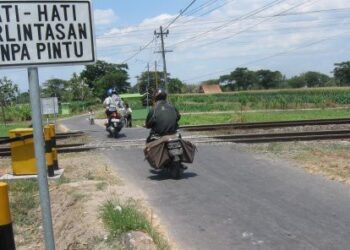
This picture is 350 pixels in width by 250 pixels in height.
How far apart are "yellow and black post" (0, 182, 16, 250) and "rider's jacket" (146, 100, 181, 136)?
6.60 metres

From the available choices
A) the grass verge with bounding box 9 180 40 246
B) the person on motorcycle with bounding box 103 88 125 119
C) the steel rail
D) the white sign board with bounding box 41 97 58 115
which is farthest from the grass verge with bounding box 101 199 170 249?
the white sign board with bounding box 41 97 58 115

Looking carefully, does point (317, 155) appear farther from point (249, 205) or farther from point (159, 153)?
point (249, 205)

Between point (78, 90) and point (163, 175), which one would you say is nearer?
point (163, 175)

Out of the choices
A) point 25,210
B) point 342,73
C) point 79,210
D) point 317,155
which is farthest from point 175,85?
point 79,210

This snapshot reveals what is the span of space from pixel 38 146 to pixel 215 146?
12.2m

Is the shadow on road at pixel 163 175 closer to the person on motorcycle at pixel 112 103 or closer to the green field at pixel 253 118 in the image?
the person on motorcycle at pixel 112 103

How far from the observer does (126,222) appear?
237 inches

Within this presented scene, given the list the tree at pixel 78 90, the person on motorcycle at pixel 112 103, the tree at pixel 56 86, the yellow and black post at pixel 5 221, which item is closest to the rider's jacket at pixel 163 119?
the yellow and black post at pixel 5 221

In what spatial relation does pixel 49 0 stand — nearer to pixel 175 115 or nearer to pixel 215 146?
pixel 175 115

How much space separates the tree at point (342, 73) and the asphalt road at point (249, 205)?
104481 millimetres

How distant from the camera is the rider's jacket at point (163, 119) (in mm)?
9984

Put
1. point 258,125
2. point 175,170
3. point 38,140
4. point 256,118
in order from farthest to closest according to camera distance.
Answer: point 256,118 < point 258,125 < point 175,170 < point 38,140

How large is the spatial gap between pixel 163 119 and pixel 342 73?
108900 millimetres

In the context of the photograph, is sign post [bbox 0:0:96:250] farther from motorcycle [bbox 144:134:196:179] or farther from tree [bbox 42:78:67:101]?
tree [bbox 42:78:67:101]
